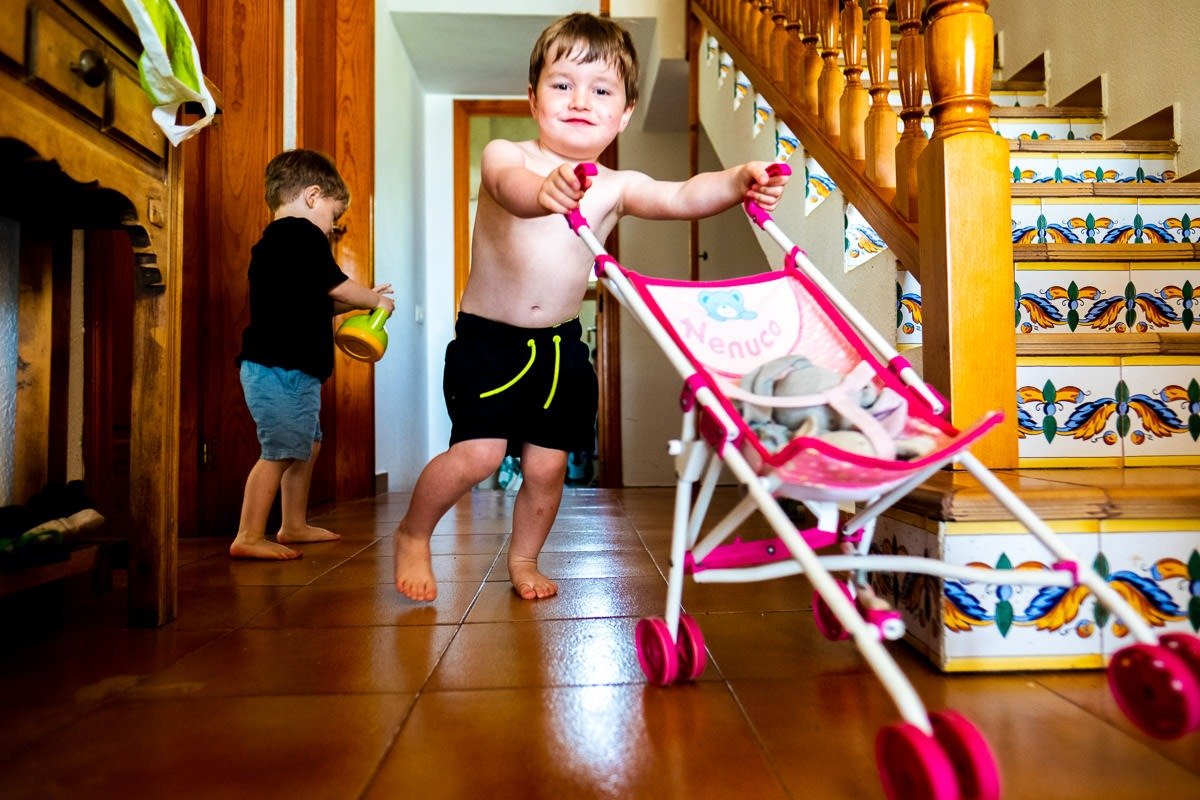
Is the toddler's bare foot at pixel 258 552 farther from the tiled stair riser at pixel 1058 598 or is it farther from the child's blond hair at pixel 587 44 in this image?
the tiled stair riser at pixel 1058 598

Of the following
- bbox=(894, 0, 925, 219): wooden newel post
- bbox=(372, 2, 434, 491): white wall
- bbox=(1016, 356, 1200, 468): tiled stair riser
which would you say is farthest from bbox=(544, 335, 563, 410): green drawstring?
bbox=(372, 2, 434, 491): white wall

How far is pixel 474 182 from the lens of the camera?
261 inches

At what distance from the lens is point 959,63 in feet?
3.89

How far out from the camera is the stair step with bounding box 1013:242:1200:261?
1485 millimetres

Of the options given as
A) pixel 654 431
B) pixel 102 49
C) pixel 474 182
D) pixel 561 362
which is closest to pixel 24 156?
pixel 102 49

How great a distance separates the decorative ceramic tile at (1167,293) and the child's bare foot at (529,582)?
127cm

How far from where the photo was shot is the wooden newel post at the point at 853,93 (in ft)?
5.54

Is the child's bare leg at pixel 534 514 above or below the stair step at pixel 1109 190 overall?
below

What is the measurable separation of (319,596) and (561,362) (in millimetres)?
608

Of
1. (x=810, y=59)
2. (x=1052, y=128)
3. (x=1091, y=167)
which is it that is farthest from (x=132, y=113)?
(x=1052, y=128)

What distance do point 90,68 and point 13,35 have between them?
0.45ft

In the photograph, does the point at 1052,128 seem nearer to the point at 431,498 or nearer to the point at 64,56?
the point at 431,498

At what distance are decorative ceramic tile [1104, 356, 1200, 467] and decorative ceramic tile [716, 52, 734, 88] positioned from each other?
188 cm

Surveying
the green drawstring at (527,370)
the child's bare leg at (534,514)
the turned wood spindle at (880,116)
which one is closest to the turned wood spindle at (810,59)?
the turned wood spindle at (880,116)
